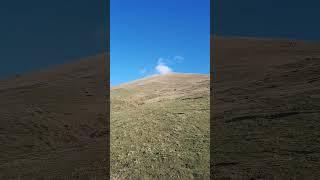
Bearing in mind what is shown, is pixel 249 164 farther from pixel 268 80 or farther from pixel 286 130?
pixel 268 80

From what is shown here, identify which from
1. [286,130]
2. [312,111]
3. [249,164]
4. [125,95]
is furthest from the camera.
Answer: [125,95]

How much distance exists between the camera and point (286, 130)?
16.2 m

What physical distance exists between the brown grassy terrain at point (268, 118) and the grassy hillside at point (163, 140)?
715 mm
